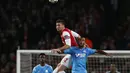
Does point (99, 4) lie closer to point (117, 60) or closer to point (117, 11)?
point (117, 11)

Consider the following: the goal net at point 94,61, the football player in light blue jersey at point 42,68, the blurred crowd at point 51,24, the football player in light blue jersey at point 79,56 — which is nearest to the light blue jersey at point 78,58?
the football player in light blue jersey at point 79,56

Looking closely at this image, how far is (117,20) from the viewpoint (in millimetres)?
17047

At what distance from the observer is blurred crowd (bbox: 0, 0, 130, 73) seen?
1653 cm

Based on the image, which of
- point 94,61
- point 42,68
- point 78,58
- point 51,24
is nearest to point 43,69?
point 42,68

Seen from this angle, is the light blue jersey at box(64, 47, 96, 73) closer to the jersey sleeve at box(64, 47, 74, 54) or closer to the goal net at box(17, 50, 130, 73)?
the jersey sleeve at box(64, 47, 74, 54)

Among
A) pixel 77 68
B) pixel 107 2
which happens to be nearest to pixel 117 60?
pixel 77 68

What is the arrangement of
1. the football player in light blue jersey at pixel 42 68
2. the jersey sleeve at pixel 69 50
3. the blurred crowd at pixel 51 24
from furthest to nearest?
1. the blurred crowd at pixel 51 24
2. the football player in light blue jersey at pixel 42 68
3. the jersey sleeve at pixel 69 50

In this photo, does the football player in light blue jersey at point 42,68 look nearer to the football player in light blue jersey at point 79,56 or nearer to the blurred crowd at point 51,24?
the football player in light blue jersey at point 79,56

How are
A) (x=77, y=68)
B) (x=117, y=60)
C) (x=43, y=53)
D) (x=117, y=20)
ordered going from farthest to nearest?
(x=117, y=20) < (x=117, y=60) < (x=43, y=53) < (x=77, y=68)

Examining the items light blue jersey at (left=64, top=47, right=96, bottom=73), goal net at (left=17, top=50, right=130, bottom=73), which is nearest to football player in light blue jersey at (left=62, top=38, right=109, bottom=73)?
light blue jersey at (left=64, top=47, right=96, bottom=73)

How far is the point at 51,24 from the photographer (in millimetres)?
17328

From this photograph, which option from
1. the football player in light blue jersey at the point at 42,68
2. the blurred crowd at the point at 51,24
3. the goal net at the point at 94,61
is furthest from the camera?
the blurred crowd at the point at 51,24

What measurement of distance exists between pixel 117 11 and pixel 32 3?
2981 millimetres

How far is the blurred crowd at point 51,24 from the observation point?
54.2ft
